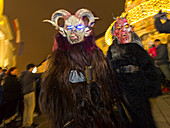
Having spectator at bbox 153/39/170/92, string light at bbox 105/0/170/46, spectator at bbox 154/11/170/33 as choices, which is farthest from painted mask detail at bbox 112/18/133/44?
spectator at bbox 153/39/170/92

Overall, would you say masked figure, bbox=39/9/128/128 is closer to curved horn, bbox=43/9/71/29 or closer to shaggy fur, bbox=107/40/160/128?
curved horn, bbox=43/9/71/29

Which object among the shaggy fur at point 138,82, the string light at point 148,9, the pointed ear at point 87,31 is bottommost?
the shaggy fur at point 138,82

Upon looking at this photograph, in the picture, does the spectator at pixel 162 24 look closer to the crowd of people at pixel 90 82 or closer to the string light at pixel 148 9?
the crowd of people at pixel 90 82

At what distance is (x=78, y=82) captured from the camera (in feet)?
4.77

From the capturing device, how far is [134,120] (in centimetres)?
176

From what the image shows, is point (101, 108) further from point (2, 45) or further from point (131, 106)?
point (2, 45)

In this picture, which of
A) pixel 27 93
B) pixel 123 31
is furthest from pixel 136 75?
pixel 27 93

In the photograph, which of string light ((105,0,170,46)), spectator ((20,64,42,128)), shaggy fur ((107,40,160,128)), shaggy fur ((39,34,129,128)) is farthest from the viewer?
string light ((105,0,170,46))

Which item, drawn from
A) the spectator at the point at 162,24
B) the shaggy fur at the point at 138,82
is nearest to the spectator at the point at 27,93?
the shaggy fur at the point at 138,82

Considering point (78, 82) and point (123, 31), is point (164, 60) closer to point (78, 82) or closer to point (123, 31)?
point (123, 31)

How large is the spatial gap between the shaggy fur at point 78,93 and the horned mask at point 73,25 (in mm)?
89

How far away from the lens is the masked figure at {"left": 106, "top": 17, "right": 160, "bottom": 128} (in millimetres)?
1758

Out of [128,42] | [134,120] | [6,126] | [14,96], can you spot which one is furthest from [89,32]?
[6,126]

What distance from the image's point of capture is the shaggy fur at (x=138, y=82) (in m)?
1.74
